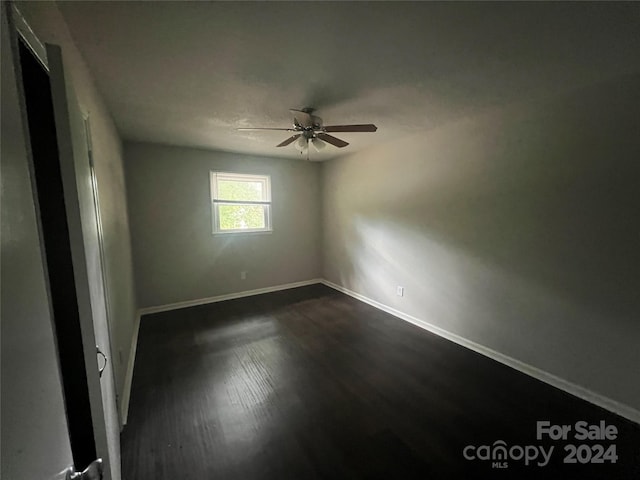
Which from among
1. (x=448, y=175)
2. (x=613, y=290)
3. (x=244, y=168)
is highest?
(x=244, y=168)

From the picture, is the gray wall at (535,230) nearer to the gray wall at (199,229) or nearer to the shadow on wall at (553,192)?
the shadow on wall at (553,192)

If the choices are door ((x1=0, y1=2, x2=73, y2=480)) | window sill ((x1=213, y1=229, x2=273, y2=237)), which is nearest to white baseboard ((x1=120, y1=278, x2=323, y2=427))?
window sill ((x1=213, y1=229, x2=273, y2=237))

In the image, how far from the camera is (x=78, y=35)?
4.18 ft

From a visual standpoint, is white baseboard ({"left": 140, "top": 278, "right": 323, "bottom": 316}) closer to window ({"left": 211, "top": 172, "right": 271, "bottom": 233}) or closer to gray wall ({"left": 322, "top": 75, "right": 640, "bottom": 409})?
window ({"left": 211, "top": 172, "right": 271, "bottom": 233})

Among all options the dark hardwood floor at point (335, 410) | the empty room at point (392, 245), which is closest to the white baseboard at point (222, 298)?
the empty room at point (392, 245)

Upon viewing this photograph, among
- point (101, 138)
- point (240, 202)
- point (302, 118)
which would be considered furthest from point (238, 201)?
point (302, 118)

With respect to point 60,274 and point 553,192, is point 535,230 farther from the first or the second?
point 60,274

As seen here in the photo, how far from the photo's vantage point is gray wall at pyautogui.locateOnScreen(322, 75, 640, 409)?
5.67 ft

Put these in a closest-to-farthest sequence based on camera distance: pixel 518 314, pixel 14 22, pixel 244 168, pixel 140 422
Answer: pixel 14 22 < pixel 140 422 < pixel 518 314 < pixel 244 168

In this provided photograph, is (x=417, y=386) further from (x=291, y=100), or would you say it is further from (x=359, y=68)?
(x=291, y=100)

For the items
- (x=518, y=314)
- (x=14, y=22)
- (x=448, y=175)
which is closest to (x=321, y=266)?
(x=448, y=175)

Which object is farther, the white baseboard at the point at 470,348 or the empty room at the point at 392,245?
the white baseboard at the point at 470,348

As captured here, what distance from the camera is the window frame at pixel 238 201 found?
3.83 m

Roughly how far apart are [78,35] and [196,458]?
7.63 feet
